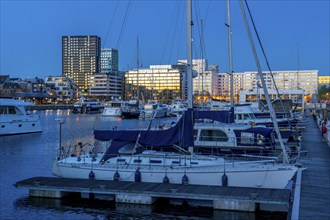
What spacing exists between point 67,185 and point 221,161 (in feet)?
23.8

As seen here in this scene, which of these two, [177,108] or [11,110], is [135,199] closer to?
[11,110]

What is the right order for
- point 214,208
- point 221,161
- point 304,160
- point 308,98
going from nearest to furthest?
point 214,208 < point 221,161 < point 304,160 < point 308,98

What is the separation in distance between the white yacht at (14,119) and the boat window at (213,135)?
122 feet

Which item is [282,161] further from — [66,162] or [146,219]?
[66,162]

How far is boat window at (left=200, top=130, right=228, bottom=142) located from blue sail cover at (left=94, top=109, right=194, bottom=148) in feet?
21.7

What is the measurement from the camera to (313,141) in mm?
39750

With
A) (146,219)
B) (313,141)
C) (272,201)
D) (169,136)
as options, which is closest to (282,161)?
(272,201)

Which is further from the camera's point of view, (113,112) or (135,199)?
(113,112)

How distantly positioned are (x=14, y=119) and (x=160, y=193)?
45740mm

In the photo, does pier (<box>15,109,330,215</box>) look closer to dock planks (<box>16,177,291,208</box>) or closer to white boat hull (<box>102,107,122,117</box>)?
dock planks (<box>16,177,291,208</box>)

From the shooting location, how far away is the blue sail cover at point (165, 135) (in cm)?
2152

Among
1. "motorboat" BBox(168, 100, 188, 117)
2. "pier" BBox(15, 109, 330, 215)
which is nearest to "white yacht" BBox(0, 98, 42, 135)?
"motorboat" BBox(168, 100, 188, 117)

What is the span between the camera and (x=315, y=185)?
20.0 meters

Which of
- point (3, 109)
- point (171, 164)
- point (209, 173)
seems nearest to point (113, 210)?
point (171, 164)
